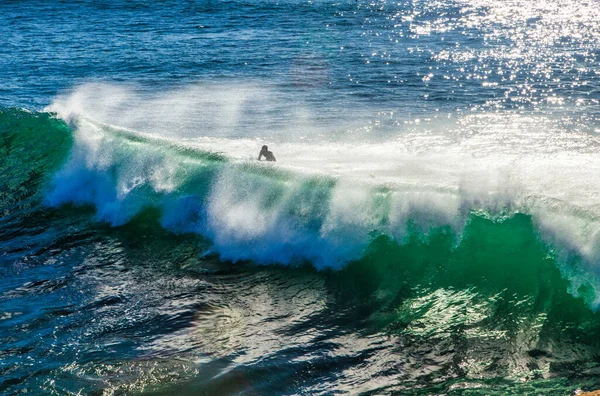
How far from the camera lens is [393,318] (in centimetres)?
1028

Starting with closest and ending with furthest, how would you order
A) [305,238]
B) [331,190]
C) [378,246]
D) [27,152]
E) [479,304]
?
[479,304] → [378,246] → [305,238] → [331,190] → [27,152]

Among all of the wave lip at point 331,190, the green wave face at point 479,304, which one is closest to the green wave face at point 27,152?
the wave lip at point 331,190

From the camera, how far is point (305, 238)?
41.7 ft

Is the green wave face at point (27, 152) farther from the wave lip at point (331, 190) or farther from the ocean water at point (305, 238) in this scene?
the wave lip at point (331, 190)

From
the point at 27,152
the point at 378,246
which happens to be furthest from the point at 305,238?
the point at 27,152

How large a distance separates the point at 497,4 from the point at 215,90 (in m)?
25.4

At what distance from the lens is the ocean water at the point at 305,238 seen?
29.7ft

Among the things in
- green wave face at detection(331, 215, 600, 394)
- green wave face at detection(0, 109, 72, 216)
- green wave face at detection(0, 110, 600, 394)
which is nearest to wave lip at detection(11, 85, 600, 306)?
green wave face at detection(0, 110, 600, 394)

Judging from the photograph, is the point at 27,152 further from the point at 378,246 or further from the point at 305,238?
the point at 378,246

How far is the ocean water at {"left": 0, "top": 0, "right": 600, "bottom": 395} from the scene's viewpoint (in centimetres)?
905

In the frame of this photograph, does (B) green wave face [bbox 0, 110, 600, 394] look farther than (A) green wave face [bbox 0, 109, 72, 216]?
No

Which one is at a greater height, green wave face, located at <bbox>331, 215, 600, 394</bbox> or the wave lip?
the wave lip

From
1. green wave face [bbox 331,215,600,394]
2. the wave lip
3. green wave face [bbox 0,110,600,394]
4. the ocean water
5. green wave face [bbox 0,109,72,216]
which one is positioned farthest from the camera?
green wave face [bbox 0,109,72,216]

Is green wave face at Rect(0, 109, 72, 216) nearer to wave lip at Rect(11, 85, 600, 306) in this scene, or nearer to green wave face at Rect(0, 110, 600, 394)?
green wave face at Rect(0, 110, 600, 394)
